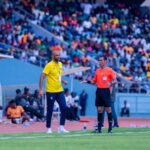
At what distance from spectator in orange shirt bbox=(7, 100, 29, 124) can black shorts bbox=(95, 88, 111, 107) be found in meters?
7.71

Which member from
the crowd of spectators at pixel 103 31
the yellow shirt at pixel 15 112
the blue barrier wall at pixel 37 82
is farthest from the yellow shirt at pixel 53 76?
the crowd of spectators at pixel 103 31

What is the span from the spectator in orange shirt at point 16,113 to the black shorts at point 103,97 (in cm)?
771

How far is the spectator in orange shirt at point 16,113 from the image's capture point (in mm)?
28219

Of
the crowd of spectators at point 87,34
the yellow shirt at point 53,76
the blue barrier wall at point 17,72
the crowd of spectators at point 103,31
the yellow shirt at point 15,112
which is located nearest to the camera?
the yellow shirt at point 53,76

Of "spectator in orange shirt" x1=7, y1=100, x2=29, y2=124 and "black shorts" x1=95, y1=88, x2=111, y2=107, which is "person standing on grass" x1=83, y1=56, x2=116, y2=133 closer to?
"black shorts" x1=95, y1=88, x2=111, y2=107

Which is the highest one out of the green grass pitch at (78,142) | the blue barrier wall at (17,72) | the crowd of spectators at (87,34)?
the crowd of spectators at (87,34)

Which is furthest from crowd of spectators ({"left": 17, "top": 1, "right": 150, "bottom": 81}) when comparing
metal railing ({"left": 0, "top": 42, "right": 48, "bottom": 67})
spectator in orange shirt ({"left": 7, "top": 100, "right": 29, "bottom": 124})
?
spectator in orange shirt ({"left": 7, "top": 100, "right": 29, "bottom": 124})

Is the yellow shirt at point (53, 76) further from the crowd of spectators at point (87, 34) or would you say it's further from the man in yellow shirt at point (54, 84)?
the crowd of spectators at point (87, 34)

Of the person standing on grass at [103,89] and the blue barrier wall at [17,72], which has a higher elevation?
the blue barrier wall at [17,72]

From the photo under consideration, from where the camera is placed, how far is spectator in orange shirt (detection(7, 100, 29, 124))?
28.2 meters

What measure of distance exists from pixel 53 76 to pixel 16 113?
8225mm

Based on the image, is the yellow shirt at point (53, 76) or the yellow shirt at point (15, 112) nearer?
the yellow shirt at point (53, 76)

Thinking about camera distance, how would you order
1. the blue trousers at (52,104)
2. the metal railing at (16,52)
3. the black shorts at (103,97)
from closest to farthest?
the blue trousers at (52,104), the black shorts at (103,97), the metal railing at (16,52)

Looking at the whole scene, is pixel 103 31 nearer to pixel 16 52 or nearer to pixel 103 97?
pixel 16 52
